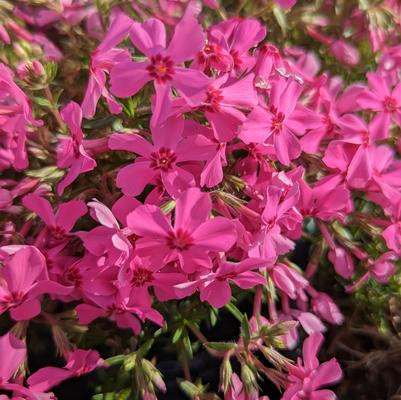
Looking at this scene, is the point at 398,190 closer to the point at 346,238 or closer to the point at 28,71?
the point at 346,238

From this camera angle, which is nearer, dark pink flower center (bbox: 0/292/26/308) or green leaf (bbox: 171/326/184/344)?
dark pink flower center (bbox: 0/292/26/308)

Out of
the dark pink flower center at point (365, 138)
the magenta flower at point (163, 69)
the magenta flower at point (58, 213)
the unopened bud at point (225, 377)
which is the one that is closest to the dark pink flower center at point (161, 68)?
the magenta flower at point (163, 69)

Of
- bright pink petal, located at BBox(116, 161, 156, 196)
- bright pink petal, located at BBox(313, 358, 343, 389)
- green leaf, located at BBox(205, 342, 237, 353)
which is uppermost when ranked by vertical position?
bright pink petal, located at BBox(116, 161, 156, 196)

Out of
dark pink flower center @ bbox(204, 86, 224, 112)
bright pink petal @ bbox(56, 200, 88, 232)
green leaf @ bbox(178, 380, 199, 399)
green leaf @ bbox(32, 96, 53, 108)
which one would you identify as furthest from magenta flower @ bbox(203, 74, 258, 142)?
green leaf @ bbox(178, 380, 199, 399)

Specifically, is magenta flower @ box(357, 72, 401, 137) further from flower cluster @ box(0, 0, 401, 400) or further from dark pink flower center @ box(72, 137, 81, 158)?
dark pink flower center @ box(72, 137, 81, 158)

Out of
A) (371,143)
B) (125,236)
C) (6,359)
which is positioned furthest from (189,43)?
(6,359)

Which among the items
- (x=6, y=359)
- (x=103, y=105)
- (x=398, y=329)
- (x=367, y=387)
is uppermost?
(x=103, y=105)
